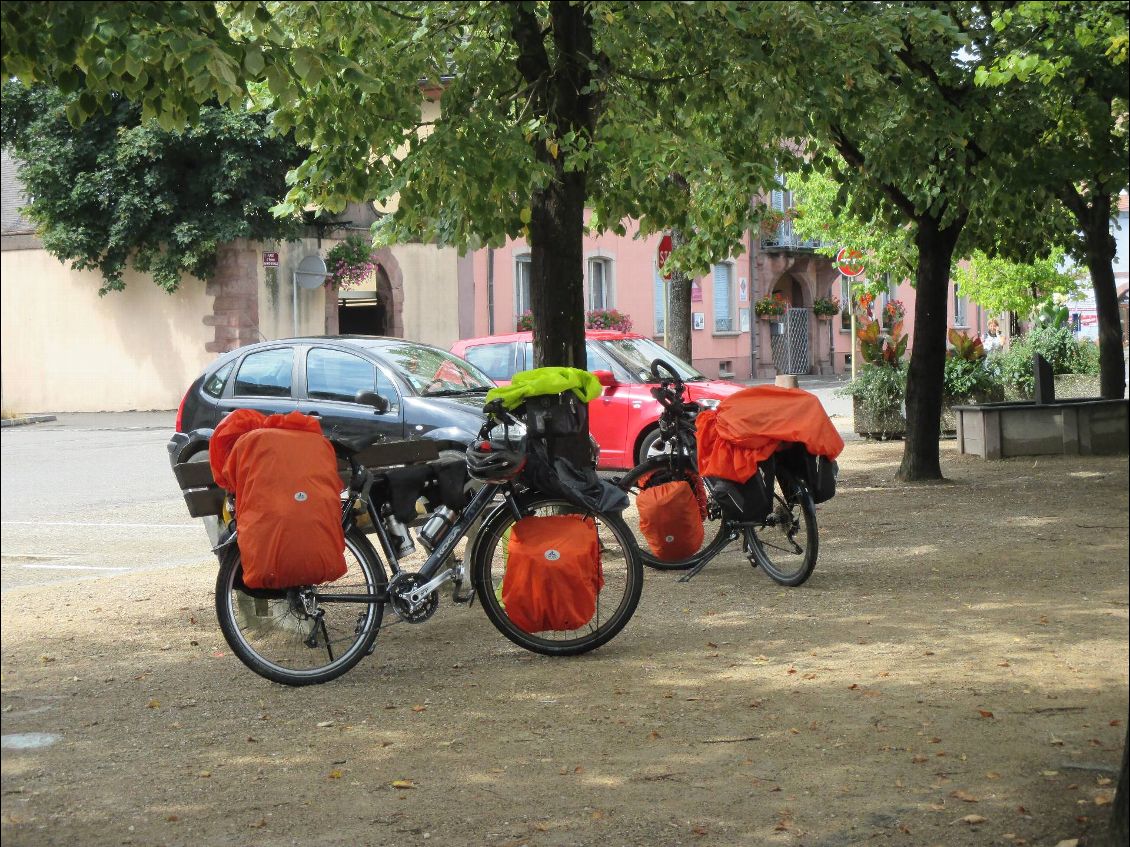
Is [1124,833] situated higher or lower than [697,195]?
lower

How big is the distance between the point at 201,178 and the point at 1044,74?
2228cm

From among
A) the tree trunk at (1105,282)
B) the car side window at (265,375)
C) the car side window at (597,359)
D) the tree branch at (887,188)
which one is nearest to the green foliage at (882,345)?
the tree trunk at (1105,282)

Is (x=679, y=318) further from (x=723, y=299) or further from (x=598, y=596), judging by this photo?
(x=723, y=299)

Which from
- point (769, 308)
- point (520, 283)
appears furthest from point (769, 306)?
point (520, 283)

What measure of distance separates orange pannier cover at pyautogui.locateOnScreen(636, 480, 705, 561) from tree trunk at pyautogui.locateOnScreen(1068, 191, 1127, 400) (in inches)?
264

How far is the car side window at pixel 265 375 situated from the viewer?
11352mm

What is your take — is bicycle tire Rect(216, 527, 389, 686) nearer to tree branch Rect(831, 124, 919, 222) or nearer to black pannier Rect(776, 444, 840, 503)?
black pannier Rect(776, 444, 840, 503)

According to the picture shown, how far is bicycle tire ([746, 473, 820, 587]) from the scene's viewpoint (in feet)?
26.1

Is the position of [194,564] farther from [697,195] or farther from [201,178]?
[201,178]

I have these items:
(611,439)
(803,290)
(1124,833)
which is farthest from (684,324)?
(803,290)

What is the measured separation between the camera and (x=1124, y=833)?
333 centimetres

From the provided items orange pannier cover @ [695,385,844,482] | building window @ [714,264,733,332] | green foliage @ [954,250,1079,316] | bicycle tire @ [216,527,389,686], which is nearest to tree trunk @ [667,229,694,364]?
orange pannier cover @ [695,385,844,482]

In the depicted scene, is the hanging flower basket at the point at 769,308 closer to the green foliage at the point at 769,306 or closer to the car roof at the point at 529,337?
the green foliage at the point at 769,306

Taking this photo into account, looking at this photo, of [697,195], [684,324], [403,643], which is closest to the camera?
[403,643]
